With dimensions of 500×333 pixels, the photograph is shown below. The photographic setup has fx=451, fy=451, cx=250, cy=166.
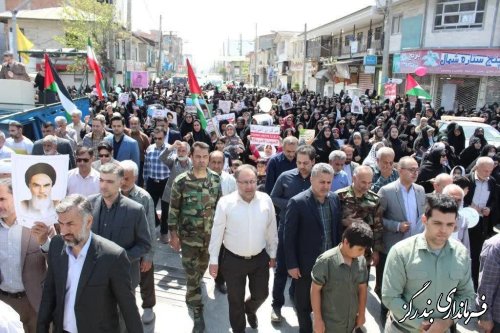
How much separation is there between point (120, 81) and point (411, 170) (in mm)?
43127

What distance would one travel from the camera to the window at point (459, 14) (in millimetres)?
20812

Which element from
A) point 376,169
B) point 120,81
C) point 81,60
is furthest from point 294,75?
point 376,169

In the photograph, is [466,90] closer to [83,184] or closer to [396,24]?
[396,24]

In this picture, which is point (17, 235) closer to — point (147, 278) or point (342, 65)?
point (147, 278)

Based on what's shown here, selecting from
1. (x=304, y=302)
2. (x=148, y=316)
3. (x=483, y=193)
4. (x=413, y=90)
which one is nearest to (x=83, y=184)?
(x=148, y=316)

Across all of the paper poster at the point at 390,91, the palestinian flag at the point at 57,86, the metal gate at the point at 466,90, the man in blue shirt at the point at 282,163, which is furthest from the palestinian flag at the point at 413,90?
the palestinian flag at the point at 57,86

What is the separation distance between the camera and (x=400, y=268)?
296cm

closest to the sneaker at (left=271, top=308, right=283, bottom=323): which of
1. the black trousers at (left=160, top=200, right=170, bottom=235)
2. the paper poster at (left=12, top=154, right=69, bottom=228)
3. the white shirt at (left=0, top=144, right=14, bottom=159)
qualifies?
the paper poster at (left=12, top=154, right=69, bottom=228)

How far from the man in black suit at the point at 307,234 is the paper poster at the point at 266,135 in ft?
14.2

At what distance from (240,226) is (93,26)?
28953 mm

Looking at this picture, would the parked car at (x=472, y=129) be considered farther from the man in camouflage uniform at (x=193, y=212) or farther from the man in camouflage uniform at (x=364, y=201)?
the man in camouflage uniform at (x=193, y=212)

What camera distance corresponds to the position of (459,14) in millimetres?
21500

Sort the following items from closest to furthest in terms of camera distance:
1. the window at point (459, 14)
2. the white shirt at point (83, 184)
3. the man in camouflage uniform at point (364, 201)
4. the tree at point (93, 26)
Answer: the man in camouflage uniform at point (364, 201), the white shirt at point (83, 184), the window at point (459, 14), the tree at point (93, 26)

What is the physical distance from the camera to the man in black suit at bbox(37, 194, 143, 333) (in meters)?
2.74
